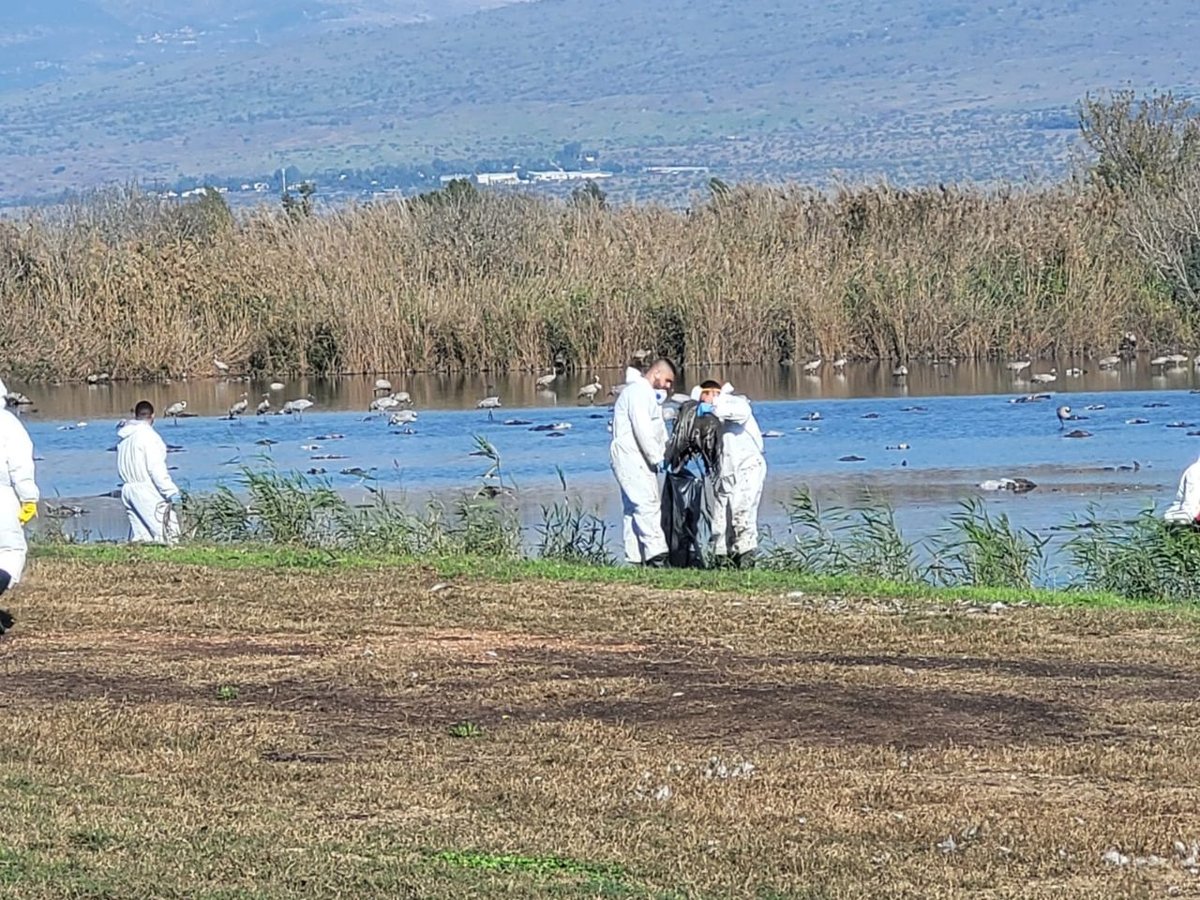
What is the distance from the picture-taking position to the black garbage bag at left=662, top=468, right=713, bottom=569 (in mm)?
18406

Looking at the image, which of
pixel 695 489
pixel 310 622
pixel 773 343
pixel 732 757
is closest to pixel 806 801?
pixel 732 757

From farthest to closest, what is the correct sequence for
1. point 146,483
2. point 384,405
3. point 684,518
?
point 384,405 → point 146,483 → point 684,518

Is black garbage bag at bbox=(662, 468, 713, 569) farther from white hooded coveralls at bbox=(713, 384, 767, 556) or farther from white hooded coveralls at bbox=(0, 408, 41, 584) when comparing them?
white hooded coveralls at bbox=(0, 408, 41, 584)

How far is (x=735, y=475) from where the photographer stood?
18.1 meters

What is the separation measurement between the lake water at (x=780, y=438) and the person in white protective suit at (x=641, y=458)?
5.58 metres

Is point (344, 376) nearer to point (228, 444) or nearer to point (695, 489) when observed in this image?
point (228, 444)

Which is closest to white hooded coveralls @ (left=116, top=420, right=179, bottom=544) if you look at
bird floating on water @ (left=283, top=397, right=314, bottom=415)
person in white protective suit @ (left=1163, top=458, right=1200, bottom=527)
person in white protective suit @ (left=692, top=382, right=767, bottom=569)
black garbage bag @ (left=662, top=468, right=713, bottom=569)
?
black garbage bag @ (left=662, top=468, right=713, bottom=569)

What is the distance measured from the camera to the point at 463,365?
4294 cm

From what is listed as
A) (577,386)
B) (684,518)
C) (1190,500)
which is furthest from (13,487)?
(577,386)

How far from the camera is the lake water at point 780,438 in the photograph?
27500mm

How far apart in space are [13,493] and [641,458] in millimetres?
5958

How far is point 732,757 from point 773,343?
103ft

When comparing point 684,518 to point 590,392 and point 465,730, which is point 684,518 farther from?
point 590,392

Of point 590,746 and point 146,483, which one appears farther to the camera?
point 146,483
